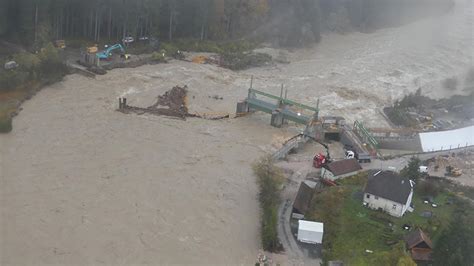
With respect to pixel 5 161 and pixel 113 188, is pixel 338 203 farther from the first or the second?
pixel 5 161


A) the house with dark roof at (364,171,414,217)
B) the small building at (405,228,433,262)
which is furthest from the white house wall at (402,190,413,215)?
the small building at (405,228,433,262)

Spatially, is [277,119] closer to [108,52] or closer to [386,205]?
[386,205]

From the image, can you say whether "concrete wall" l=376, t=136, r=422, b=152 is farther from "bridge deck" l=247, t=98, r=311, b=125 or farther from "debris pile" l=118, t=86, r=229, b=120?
"debris pile" l=118, t=86, r=229, b=120

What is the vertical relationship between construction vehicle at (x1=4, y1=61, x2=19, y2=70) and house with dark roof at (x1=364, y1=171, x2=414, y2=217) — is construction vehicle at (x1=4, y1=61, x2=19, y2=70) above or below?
above

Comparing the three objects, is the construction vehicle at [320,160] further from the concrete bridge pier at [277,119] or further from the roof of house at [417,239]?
the roof of house at [417,239]

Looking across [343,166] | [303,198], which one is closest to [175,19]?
[343,166]
